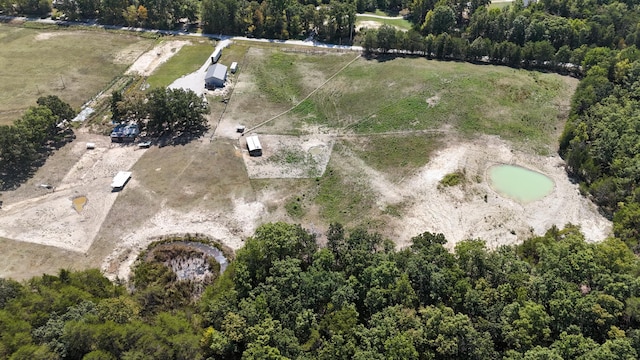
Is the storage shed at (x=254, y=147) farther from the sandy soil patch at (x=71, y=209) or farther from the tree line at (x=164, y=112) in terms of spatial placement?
the sandy soil patch at (x=71, y=209)

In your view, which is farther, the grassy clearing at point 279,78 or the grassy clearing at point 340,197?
the grassy clearing at point 279,78

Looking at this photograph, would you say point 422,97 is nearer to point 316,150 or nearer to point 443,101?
point 443,101

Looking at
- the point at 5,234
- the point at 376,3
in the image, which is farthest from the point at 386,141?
the point at 376,3

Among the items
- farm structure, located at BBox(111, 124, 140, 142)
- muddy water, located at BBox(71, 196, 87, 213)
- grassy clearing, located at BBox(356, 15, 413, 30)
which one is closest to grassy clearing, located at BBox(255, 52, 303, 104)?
farm structure, located at BBox(111, 124, 140, 142)

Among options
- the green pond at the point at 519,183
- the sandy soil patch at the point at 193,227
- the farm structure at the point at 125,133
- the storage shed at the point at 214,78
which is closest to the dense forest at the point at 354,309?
the sandy soil patch at the point at 193,227

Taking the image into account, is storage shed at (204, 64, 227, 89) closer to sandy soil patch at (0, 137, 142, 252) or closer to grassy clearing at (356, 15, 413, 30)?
sandy soil patch at (0, 137, 142, 252)

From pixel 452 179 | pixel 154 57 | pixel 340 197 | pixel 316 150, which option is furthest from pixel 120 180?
pixel 452 179
